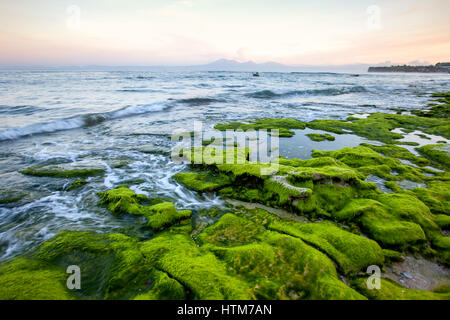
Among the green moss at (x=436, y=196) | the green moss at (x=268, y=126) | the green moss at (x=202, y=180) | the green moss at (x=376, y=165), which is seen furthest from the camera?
the green moss at (x=268, y=126)

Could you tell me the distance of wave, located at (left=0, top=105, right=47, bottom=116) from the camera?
50.9 ft

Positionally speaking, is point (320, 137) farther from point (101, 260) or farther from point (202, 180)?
point (101, 260)

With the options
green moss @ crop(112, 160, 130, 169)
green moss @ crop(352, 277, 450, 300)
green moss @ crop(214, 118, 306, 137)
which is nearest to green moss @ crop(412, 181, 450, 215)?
green moss @ crop(352, 277, 450, 300)

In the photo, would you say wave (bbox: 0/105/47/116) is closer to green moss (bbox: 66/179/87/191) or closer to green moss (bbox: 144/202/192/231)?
green moss (bbox: 66/179/87/191)

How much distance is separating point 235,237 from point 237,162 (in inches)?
115

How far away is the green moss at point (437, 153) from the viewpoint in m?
7.62

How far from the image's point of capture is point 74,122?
1364 centimetres

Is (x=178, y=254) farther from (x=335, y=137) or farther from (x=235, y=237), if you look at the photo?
(x=335, y=137)

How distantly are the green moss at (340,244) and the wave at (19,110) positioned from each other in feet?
64.1

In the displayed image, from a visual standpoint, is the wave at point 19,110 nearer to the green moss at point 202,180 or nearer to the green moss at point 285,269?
the green moss at point 202,180

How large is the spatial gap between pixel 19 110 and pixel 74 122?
6.54 meters

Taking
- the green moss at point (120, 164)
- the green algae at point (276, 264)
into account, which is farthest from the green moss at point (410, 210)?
the green moss at point (120, 164)

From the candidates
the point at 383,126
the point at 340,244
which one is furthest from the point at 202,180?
the point at 383,126

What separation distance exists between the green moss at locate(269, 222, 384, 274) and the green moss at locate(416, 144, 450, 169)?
6.33 meters
